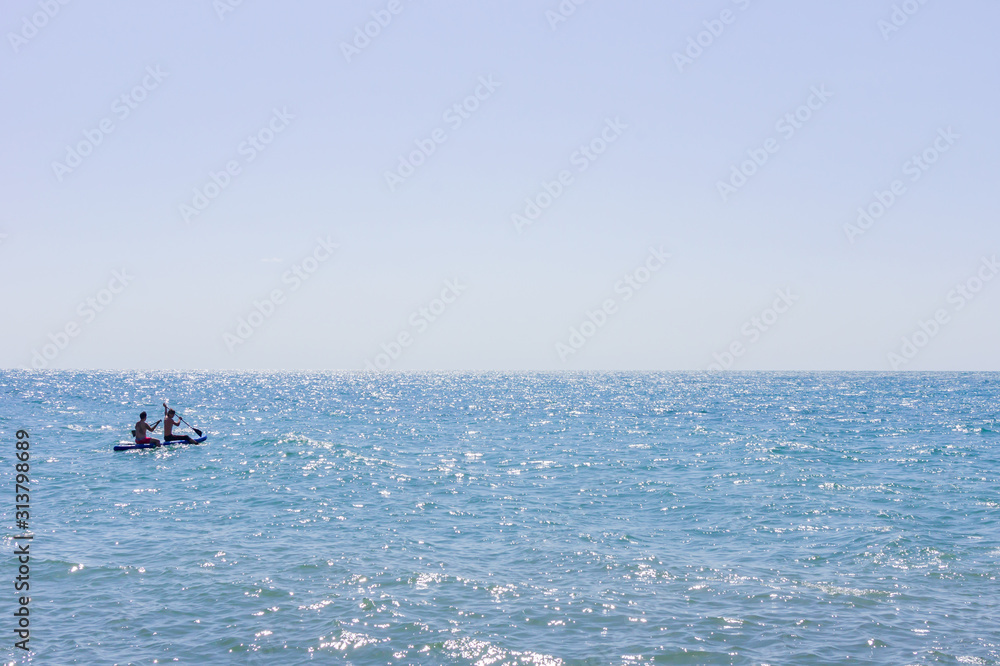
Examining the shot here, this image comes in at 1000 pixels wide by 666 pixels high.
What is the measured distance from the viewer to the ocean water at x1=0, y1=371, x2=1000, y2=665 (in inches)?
474

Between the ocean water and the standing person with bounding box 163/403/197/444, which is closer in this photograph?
the ocean water

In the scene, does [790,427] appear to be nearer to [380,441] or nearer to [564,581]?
[380,441]

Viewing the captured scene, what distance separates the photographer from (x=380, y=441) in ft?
136

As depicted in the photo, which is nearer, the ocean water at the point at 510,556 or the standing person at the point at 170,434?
the ocean water at the point at 510,556

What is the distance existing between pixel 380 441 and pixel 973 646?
33153mm

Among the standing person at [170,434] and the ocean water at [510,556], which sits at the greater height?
the standing person at [170,434]

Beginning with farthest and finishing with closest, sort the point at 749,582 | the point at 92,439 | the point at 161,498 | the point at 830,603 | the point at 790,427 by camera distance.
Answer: the point at 790,427 < the point at 92,439 < the point at 161,498 < the point at 749,582 < the point at 830,603

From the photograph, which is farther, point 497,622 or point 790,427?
point 790,427

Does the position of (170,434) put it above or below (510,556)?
above

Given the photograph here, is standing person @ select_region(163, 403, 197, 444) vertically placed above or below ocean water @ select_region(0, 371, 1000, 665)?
above

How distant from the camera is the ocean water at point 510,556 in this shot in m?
12.0

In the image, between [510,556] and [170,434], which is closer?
[510,556]

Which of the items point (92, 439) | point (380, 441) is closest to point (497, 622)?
point (380, 441)

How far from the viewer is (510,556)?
17.0 m
